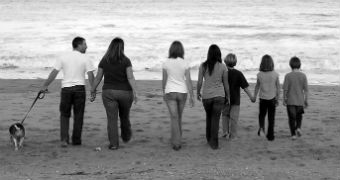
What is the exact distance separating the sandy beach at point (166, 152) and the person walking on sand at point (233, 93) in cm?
23

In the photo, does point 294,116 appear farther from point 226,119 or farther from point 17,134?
point 17,134

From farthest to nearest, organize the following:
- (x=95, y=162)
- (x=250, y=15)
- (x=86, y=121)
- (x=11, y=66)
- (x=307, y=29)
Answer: (x=250, y=15) → (x=307, y=29) → (x=11, y=66) → (x=86, y=121) → (x=95, y=162)

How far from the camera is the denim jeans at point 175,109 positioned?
8.16 metres

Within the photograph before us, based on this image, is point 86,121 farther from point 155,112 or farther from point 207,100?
point 207,100

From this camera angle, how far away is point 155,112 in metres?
11.6

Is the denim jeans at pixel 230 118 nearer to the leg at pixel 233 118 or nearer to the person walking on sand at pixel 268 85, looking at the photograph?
the leg at pixel 233 118

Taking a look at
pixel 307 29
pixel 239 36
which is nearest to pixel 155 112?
pixel 239 36

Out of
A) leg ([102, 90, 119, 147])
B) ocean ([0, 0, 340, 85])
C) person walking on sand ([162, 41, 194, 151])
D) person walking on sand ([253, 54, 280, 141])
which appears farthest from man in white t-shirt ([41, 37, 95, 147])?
ocean ([0, 0, 340, 85])

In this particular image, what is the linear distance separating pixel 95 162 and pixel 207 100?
1643mm

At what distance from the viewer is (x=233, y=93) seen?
8.66 metres

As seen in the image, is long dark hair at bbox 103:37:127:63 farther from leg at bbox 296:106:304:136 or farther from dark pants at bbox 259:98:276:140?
leg at bbox 296:106:304:136

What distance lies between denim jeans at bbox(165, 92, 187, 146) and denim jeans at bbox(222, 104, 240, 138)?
31.3 inches

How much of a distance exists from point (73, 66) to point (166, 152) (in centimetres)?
160

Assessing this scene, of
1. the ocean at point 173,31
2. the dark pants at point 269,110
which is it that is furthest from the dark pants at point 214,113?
the ocean at point 173,31
